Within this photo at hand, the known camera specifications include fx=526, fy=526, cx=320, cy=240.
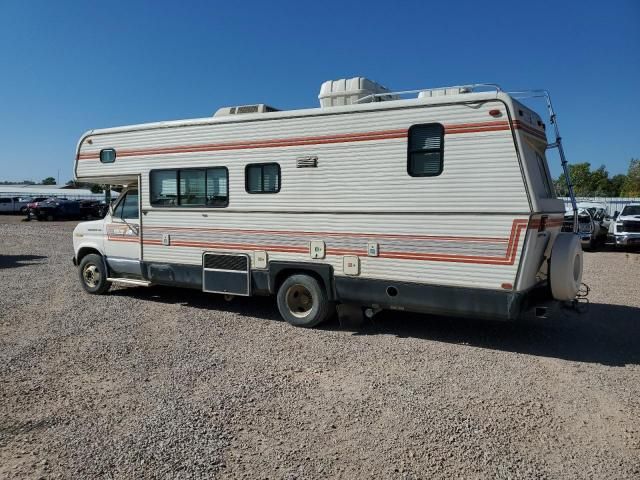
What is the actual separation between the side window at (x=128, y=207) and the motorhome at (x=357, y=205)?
1.4 inches

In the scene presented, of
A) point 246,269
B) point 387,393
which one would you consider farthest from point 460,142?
point 246,269

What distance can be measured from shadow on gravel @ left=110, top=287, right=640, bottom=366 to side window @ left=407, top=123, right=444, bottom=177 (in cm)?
220

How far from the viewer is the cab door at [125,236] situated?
8836mm

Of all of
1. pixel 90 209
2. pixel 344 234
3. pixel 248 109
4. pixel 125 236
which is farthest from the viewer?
pixel 90 209

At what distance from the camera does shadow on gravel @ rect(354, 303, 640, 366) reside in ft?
20.7

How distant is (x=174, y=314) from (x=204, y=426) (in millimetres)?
4213

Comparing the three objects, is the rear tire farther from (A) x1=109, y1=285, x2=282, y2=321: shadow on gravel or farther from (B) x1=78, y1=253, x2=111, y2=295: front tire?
(B) x1=78, y1=253, x2=111, y2=295: front tire

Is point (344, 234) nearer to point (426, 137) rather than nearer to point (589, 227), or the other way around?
point (426, 137)

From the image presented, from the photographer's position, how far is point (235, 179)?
7688 mm

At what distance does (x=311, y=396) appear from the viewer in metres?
4.88

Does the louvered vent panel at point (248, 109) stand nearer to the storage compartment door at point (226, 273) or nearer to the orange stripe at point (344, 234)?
the orange stripe at point (344, 234)

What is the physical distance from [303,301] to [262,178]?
1.85 metres

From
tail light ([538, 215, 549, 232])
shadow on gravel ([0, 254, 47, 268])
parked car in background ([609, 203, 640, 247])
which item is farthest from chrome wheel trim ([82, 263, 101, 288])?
parked car in background ([609, 203, 640, 247])

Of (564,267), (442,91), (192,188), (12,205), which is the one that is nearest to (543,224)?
(564,267)
